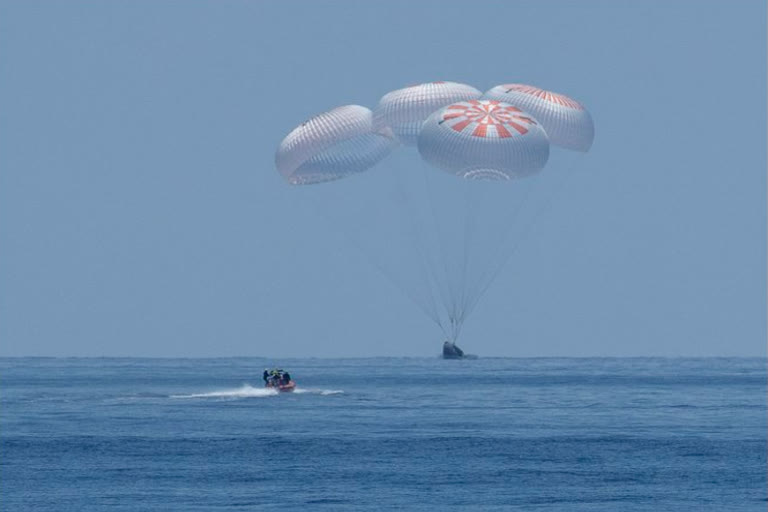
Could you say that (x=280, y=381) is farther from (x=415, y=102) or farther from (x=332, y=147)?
(x=415, y=102)

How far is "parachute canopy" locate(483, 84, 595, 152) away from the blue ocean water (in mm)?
8902

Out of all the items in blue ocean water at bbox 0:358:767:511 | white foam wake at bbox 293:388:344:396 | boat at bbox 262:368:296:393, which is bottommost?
blue ocean water at bbox 0:358:767:511

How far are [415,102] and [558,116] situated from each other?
464 centimetres

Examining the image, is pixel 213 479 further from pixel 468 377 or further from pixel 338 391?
pixel 468 377

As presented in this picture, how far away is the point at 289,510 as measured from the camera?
32031 millimetres

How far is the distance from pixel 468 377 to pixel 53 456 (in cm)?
4830

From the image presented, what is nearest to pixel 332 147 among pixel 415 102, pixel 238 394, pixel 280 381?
pixel 415 102

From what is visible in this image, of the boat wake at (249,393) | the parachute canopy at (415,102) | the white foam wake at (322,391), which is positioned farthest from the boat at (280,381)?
the parachute canopy at (415,102)

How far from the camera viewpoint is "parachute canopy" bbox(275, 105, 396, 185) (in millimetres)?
52562

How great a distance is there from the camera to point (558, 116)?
174ft

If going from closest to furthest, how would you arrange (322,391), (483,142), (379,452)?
(379,452)
(483,142)
(322,391)

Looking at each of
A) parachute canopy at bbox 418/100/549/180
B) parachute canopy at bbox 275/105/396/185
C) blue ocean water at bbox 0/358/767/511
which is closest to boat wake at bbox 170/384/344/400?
blue ocean water at bbox 0/358/767/511

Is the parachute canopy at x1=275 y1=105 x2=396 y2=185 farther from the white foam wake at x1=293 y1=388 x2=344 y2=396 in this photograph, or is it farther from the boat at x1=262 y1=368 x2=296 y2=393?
the white foam wake at x1=293 y1=388 x2=344 y2=396

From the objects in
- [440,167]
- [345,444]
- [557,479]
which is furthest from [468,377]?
[557,479]
